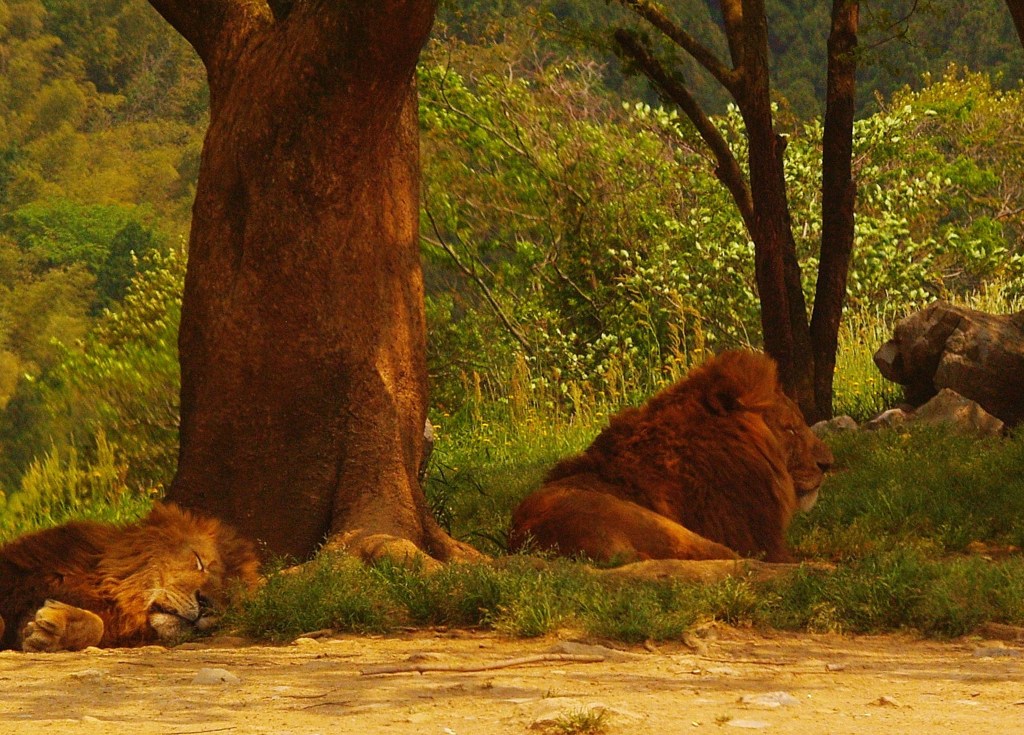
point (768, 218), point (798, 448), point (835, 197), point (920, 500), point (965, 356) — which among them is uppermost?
point (835, 197)

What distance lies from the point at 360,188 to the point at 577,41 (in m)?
5.58

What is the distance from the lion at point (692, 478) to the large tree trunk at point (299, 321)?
2.17 ft

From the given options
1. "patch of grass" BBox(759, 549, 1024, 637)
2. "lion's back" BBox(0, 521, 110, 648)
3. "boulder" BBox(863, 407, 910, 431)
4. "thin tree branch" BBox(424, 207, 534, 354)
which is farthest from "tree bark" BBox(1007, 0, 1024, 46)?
"thin tree branch" BBox(424, 207, 534, 354)

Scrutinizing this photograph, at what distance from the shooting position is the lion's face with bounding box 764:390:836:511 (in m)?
7.54

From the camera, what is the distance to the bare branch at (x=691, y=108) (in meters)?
11.3

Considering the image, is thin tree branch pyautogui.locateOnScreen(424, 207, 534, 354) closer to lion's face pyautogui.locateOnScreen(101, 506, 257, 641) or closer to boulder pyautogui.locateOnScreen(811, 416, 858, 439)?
boulder pyautogui.locateOnScreen(811, 416, 858, 439)

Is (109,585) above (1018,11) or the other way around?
the other way around

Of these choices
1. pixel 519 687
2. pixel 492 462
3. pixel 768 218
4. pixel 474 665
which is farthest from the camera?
pixel 492 462

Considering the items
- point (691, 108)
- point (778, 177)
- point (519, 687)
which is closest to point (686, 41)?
point (691, 108)

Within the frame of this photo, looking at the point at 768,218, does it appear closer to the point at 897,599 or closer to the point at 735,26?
the point at 735,26

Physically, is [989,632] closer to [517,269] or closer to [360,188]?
[360,188]

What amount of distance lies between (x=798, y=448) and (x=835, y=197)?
425 centimetres

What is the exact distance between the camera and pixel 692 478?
718 centimetres

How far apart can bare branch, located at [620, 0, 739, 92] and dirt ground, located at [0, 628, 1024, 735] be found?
21.0ft
